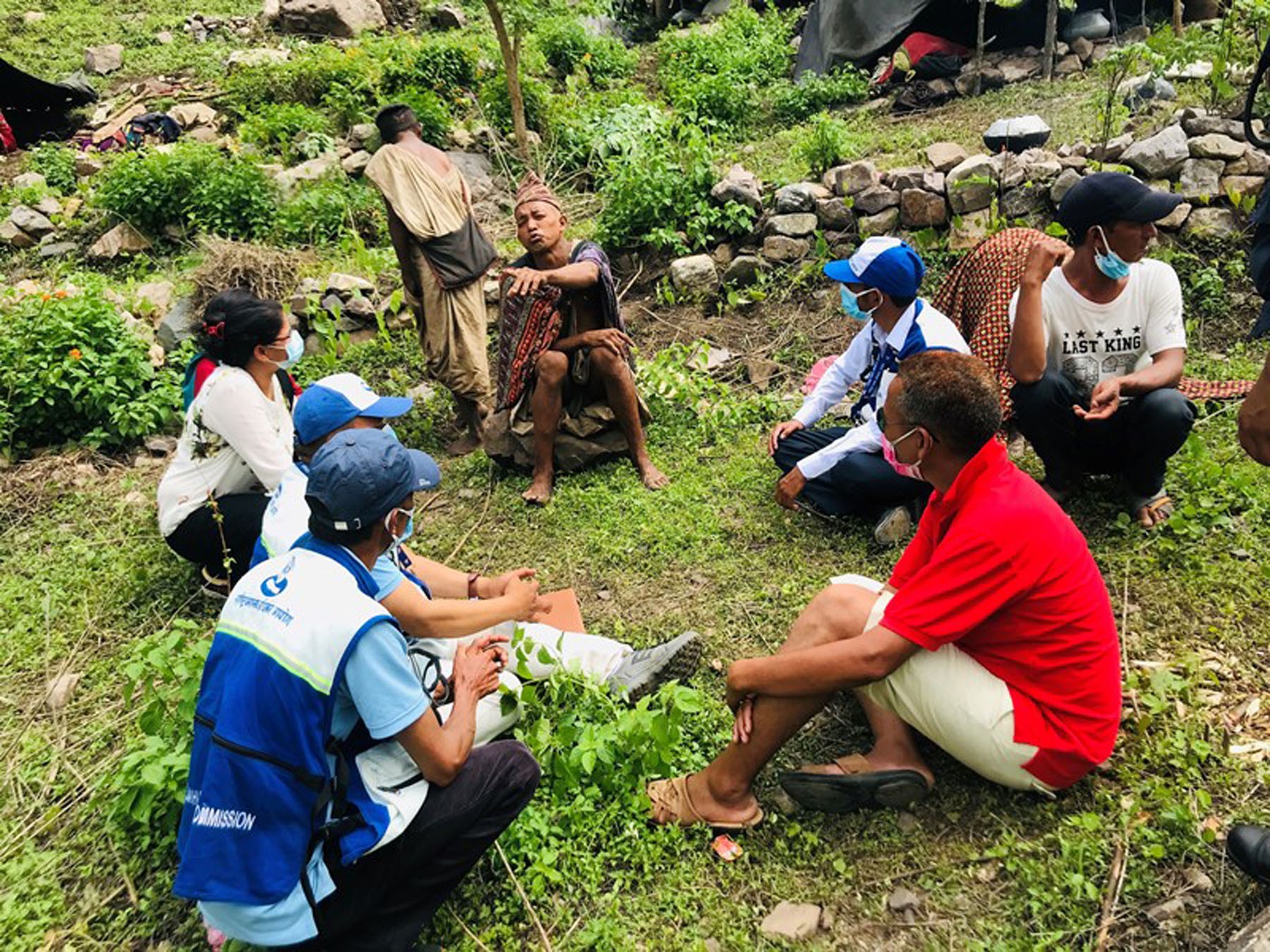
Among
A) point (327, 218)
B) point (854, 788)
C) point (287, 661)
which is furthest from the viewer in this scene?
point (327, 218)

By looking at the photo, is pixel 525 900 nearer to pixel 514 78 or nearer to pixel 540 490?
pixel 540 490

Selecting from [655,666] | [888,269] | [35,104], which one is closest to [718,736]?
[655,666]

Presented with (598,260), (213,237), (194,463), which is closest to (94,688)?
(194,463)

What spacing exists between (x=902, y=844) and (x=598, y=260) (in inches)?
131

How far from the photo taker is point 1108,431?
12.3ft

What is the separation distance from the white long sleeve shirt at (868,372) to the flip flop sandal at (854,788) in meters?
1.51

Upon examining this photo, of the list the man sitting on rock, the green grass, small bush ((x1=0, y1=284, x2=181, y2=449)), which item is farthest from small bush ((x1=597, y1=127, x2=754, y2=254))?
small bush ((x1=0, y1=284, x2=181, y2=449))

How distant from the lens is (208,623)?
4180 millimetres

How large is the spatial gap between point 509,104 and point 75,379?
589cm

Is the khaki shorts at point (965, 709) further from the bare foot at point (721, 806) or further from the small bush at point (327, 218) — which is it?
the small bush at point (327, 218)

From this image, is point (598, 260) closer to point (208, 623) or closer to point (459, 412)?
point (459, 412)

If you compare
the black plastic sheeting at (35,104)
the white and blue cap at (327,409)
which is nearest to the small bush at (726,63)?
the white and blue cap at (327,409)

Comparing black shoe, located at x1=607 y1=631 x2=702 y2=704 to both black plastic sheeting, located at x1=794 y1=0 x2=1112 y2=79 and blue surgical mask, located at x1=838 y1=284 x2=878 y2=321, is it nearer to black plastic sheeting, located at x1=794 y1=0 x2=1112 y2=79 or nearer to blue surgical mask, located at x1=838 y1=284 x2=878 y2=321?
blue surgical mask, located at x1=838 y1=284 x2=878 y2=321

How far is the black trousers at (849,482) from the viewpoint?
3947 millimetres
